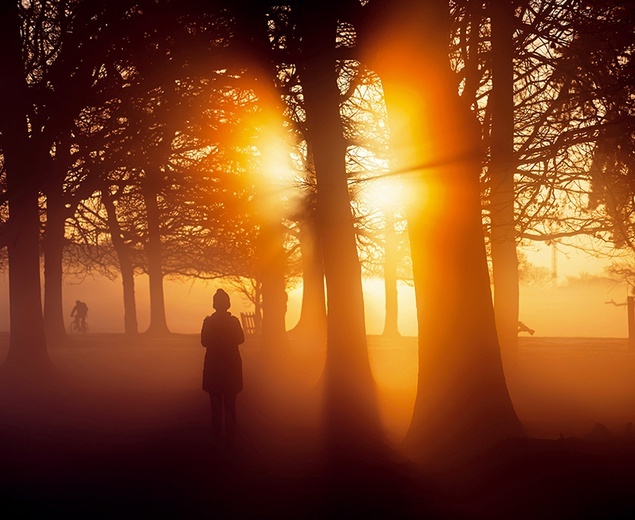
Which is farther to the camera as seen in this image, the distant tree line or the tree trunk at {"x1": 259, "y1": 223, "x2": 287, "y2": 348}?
the tree trunk at {"x1": 259, "y1": 223, "x2": 287, "y2": 348}

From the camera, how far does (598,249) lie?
700 inches

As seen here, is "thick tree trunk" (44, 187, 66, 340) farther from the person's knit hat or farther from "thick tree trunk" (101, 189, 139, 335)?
the person's knit hat

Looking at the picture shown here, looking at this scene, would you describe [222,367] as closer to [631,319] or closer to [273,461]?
[273,461]

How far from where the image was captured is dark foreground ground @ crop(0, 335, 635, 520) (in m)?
7.11

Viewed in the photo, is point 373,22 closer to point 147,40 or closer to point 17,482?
point 147,40

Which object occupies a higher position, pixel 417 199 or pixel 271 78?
pixel 271 78

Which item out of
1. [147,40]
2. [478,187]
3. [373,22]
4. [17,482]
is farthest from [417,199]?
[17,482]

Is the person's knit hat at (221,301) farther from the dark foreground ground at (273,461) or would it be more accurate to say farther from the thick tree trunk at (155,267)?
the thick tree trunk at (155,267)

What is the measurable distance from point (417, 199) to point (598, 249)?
9569 millimetres

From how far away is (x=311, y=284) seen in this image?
26.2 meters

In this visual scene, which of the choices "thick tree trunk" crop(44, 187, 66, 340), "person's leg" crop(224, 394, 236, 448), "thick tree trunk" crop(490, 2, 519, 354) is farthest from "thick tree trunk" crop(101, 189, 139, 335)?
"person's leg" crop(224, 394, 236, 448)

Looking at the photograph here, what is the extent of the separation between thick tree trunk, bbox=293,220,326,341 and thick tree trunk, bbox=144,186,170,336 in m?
4.44

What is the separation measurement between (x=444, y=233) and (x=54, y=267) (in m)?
21.0

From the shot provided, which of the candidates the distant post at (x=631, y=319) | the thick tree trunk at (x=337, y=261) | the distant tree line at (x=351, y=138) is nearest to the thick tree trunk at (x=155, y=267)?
the distant tree line at (x=351, y=138)
